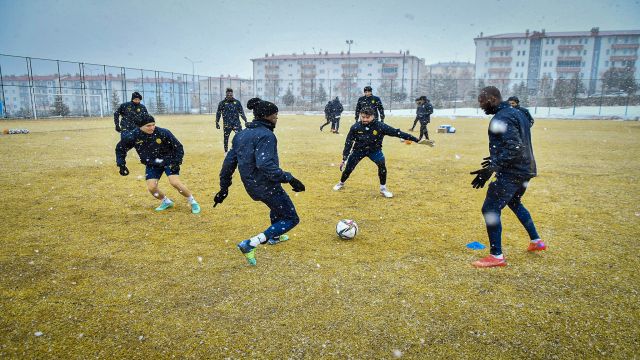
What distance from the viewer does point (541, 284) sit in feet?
14.3

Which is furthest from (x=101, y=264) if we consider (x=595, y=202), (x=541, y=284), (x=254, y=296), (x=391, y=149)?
(x=391, y=149)

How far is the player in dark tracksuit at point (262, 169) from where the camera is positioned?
14.1ft

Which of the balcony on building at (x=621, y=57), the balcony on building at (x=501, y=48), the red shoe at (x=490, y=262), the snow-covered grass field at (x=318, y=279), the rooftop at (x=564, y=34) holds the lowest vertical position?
the snow-covered grass field at (x=318, y=279)

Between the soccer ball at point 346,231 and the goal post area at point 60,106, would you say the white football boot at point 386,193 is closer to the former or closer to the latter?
the soccer ball at point 346,231

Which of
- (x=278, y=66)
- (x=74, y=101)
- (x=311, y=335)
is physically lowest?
(x=311, y=335)

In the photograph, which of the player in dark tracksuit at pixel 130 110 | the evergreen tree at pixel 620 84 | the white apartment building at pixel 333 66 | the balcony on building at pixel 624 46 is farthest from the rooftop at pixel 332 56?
the player in dark tracksuit at pixel 130 110

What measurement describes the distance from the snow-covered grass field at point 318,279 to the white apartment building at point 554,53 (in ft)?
317

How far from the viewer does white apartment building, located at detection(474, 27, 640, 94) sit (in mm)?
91062

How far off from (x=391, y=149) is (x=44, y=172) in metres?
12.2

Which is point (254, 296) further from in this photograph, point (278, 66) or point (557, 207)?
point (278, 66)

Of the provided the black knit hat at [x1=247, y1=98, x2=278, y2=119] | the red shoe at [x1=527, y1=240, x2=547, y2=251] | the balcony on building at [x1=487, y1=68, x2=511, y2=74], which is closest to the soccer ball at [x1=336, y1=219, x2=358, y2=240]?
the black knit hat at [x1=247, y1=98, x2=278, y2=119]

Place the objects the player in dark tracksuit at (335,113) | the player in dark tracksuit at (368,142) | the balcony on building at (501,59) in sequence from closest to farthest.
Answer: the player in dark tracksuit at (368,142), the player in dark tracksuit at (335,113), the balcony on building at (501,59)

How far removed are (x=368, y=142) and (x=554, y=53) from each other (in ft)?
363

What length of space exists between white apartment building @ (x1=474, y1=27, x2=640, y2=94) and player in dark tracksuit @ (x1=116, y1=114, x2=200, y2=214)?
98.8 metres
